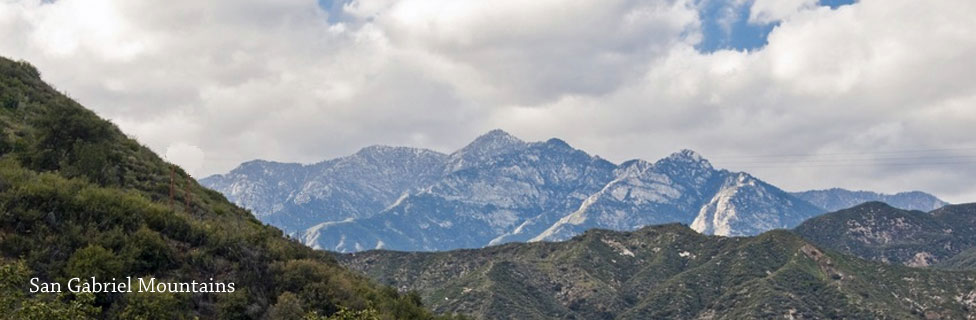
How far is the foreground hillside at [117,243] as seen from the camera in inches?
1735

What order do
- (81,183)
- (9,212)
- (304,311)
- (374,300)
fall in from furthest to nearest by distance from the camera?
(374,300) → (81,183) → (304,311) → (9,212)

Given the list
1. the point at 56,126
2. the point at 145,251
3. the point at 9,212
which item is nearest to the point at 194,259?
the point at 145,251

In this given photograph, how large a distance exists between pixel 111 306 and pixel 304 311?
502 inches

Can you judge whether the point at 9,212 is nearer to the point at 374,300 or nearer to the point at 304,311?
the point at 304,311

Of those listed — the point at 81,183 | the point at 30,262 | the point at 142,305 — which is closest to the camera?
the point at 142,305

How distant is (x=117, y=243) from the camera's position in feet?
163

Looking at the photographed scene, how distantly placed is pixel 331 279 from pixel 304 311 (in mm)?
7847

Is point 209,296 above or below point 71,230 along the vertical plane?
below

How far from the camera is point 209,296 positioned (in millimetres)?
49812

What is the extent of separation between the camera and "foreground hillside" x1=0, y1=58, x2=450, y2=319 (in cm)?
4406

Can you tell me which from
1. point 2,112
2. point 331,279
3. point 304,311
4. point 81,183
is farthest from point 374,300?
point 2,112

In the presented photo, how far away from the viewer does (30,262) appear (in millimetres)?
44969

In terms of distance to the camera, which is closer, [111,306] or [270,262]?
[111,306]

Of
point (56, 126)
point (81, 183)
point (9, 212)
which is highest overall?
point (56, 126)
